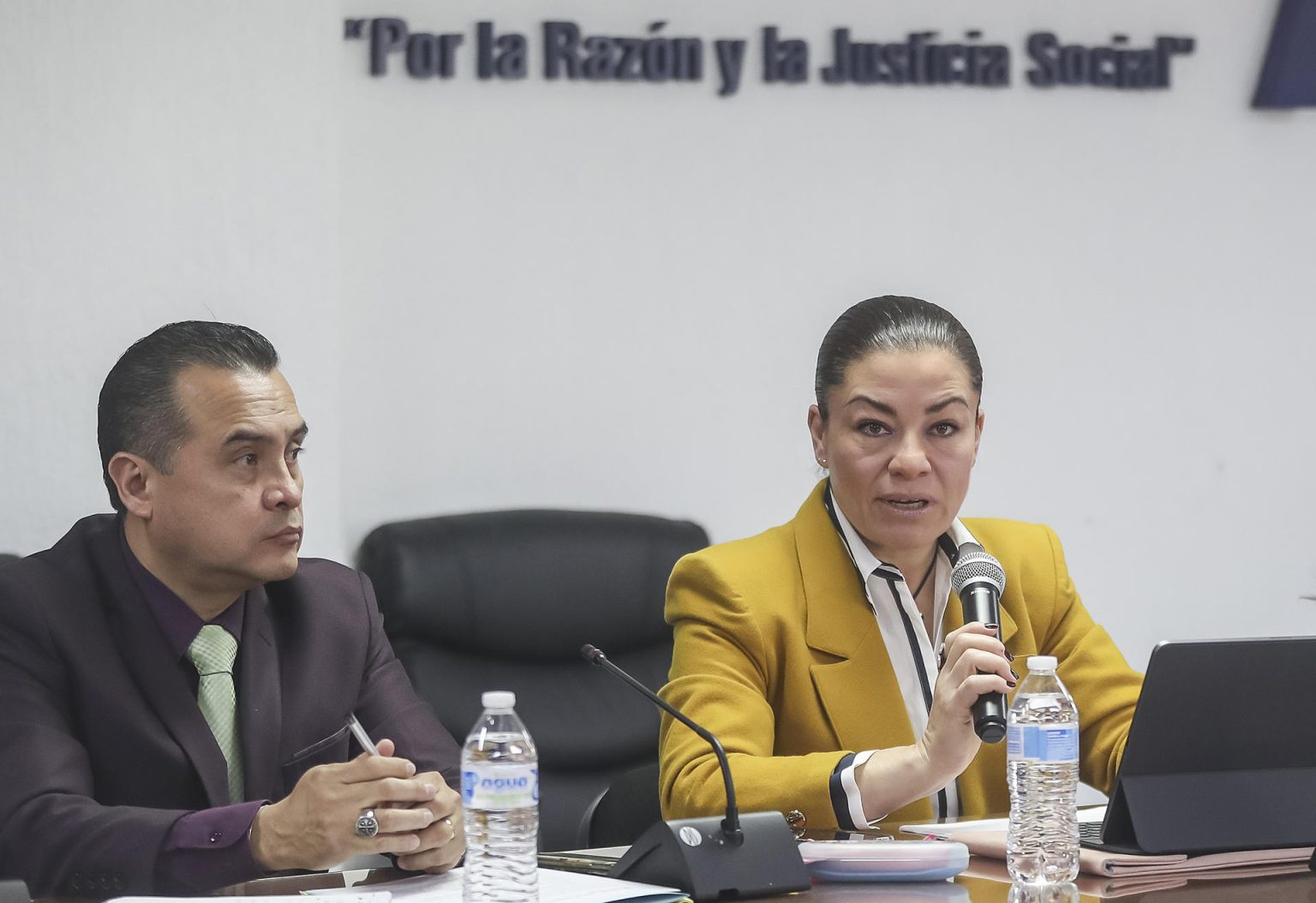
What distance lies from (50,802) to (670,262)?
2301 mm

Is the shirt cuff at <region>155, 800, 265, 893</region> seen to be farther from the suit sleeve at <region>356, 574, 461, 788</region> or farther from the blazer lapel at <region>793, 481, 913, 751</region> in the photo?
the blazer lapel at <region>793, 481, 913, 751</region>

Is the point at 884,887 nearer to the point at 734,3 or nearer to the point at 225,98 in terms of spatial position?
the point at 225,98

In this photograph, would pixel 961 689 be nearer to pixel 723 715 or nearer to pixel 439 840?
pixel 723 715

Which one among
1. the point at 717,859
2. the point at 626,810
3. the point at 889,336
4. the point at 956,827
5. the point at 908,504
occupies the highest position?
the point at 889,336

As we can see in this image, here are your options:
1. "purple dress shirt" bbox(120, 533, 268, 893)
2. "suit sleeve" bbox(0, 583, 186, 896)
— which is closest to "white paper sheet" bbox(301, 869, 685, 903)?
"purple dress shirt" bbox(120, 533, 268, 893)

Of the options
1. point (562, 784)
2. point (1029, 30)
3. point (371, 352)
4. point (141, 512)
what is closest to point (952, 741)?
point (141, 512)

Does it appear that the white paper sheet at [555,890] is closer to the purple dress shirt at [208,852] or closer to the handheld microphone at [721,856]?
the handheld microphone at [721,856]

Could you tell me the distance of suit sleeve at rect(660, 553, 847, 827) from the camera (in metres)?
2.05

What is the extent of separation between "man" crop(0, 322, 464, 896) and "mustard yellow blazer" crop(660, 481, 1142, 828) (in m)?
0.37

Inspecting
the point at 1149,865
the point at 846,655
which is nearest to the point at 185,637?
the point at 846,655

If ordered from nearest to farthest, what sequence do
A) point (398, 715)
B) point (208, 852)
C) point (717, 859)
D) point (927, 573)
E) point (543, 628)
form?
point (717, 859), point (208, 852), point (398, 715), point (927, 573), point (543, 628)

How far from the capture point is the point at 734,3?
3.85m

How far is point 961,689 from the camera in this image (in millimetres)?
1885

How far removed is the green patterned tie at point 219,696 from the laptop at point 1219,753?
1116mm
